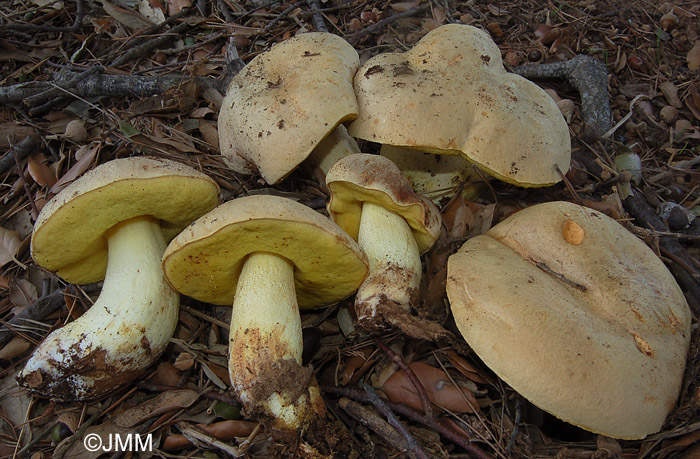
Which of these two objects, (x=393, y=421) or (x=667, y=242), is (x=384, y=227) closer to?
(x=393, y=421)

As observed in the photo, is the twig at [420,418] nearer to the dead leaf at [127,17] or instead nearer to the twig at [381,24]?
the twig at [381,24]

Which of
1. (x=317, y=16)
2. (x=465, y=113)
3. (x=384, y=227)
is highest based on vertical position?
(x=317, y=16)

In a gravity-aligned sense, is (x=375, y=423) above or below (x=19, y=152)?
below

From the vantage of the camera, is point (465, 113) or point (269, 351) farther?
point (465, 113)

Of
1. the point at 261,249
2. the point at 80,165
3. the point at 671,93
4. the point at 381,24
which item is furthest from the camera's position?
the point at 381,24

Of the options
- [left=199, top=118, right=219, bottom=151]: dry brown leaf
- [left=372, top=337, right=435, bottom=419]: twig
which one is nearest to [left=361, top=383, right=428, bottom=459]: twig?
[left=372, top=337, right=435, bottom=419]: twig

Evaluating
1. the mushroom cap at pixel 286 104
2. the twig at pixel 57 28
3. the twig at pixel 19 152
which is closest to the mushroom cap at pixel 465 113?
the mushroom cap at pixel 286 104

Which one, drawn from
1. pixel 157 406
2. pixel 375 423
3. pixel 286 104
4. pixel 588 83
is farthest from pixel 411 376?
pixel 588 83
